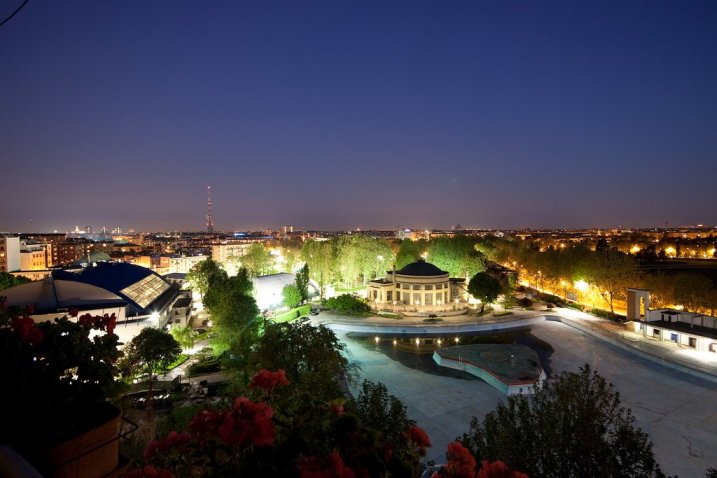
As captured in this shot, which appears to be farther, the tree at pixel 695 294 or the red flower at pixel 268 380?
the tree at pixel 695 294

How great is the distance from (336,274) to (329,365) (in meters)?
35.8

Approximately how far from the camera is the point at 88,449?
2.91 metres

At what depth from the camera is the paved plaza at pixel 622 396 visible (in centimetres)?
1388

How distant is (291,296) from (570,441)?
101ft

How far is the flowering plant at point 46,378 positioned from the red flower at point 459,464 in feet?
9.53

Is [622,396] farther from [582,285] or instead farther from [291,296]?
[291,296]

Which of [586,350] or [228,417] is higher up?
[228,417]

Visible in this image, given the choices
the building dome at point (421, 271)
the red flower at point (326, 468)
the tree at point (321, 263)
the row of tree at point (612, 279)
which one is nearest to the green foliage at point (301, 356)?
the red flower at point (326, 468)

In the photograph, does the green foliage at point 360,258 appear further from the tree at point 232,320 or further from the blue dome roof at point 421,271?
the tree at point 232,320

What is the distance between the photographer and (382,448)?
2682mm

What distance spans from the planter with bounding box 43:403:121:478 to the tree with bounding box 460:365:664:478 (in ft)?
21.9

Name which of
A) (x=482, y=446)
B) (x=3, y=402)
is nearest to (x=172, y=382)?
(x=482, y=446)

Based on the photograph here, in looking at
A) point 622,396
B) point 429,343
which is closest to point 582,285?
point 429,343

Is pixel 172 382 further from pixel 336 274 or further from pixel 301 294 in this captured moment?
pixel 336 274
